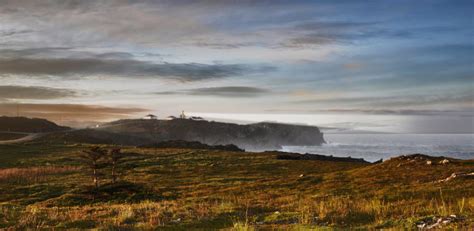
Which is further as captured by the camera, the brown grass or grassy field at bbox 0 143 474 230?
the brown grass

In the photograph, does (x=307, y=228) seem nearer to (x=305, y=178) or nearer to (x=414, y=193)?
(x=414, y=193)

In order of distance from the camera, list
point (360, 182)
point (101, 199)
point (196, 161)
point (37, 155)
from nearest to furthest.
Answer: point (101, 199)
point (360, 182)
point (196, 161)
point (37, 155)

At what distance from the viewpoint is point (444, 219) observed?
14.8 m

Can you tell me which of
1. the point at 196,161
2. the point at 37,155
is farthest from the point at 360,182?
the point at 37,155

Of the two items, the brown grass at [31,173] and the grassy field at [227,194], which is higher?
the grassy field at [227,194]

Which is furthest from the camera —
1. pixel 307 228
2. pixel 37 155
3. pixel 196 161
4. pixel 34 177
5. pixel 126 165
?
pixel 37 155

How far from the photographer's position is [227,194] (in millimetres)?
38094

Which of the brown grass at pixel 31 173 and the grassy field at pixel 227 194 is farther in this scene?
the brown grass at pixel 31 173

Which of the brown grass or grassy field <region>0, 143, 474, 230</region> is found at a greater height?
grassy field <region>0, 143, 474, 230</region>

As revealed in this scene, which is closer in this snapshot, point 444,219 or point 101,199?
point 444,219

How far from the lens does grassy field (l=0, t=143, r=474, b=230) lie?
18062 millimetres

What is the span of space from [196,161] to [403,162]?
3539 centimetres

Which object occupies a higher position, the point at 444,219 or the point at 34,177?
the point at 444,219

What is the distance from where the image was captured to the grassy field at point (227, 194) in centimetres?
1806
